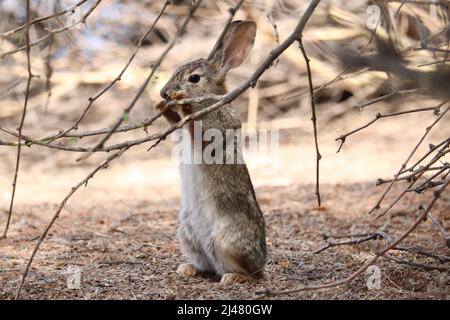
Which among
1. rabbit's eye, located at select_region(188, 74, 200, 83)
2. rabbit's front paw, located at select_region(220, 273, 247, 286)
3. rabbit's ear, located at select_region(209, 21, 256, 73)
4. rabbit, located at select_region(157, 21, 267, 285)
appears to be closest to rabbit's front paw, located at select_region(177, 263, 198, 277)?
rabbit, located at select_region(157, 21, 267, 285)

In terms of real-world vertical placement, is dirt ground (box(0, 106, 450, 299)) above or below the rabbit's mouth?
below

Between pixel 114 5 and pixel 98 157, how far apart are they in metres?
2.35

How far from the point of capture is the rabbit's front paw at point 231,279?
390cm

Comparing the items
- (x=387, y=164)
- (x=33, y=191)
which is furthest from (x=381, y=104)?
(x=33, y=191)

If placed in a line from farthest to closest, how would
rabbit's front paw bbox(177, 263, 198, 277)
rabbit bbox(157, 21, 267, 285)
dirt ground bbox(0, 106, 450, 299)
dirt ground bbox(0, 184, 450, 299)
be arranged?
1. rabbit's front paw bbox(177, 263, 198, 277)
2. rabbit bbox(157, 21, 267, 285)
3. dirt ground bbox(0, 106, 450, 299)
4. dirt ground bbox(0, 184, 450, 299)

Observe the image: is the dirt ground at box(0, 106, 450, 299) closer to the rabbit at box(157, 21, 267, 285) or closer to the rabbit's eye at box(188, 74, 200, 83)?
the rabbit at box(157, 21, 267, 285)

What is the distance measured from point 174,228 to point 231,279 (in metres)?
1.90

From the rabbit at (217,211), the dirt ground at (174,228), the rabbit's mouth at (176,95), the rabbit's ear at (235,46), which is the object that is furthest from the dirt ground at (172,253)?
the rabbit's ear at (235,46)

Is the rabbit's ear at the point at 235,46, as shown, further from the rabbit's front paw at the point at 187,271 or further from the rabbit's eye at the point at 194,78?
the rabbit's front paw at the point at 187,271

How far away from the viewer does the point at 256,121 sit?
10.7 metres

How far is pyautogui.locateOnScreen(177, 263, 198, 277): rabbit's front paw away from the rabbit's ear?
127 cm

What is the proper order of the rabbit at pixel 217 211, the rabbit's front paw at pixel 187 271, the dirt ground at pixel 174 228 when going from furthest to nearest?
the rabbit's front paw at pixel 187 271 → the rabbit at pixel 217 211 → the dirt ground at pixel 174 228

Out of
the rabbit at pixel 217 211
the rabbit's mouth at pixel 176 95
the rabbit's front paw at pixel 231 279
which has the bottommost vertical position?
the rabbit's front paw at pixel 231 279

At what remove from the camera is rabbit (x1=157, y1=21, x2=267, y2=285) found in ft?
13.1
